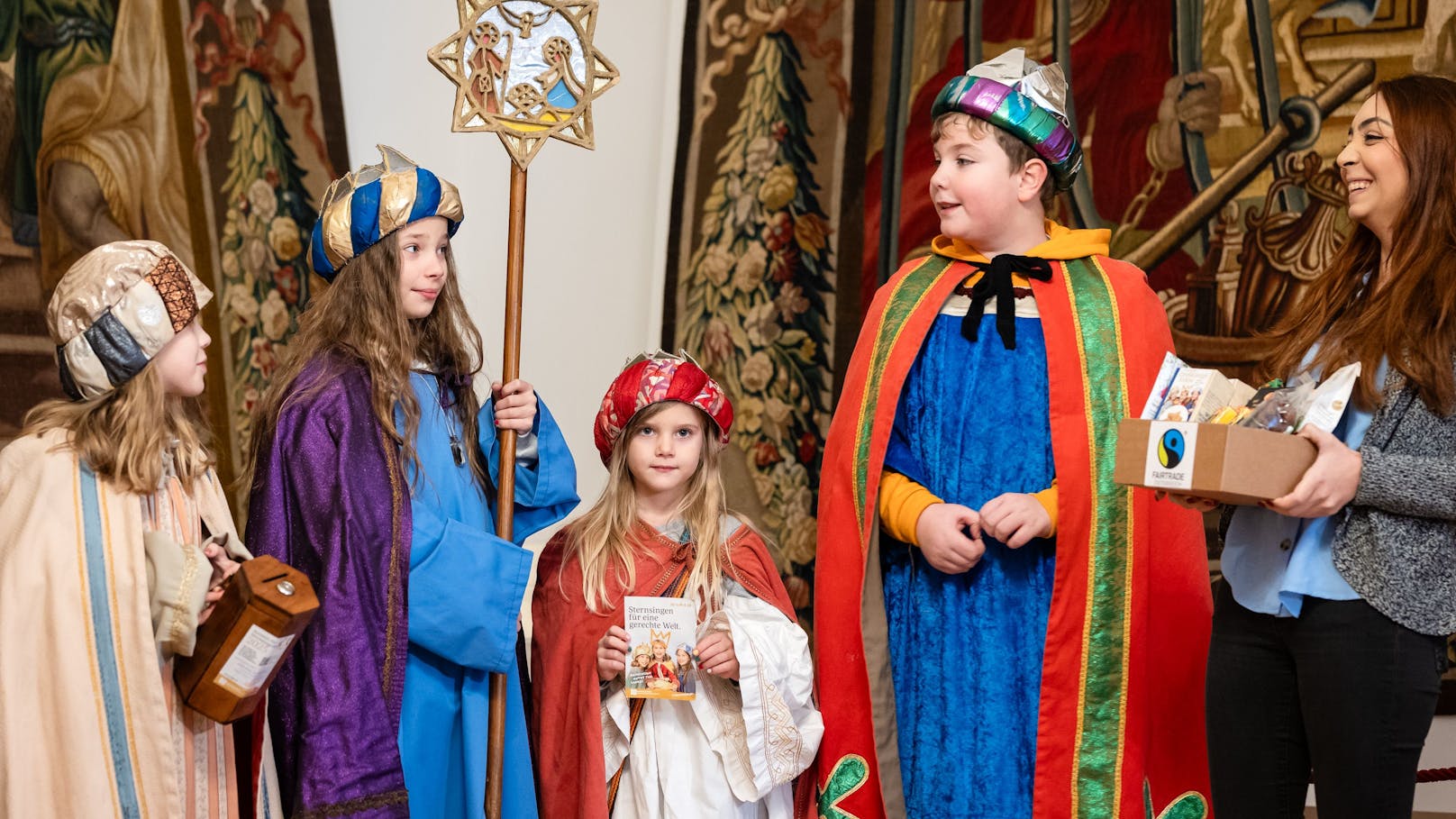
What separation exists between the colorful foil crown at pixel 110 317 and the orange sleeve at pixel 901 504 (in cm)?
146

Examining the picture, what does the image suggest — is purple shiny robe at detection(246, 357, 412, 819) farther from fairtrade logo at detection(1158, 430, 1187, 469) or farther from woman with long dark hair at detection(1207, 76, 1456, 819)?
woman with long dark hair at detection(1207, 76, 1456, 819)

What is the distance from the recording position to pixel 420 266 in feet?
10.9

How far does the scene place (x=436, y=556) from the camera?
312 centimetres

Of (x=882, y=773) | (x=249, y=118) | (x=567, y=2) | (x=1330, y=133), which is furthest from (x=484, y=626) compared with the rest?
(x=1330, y=133)

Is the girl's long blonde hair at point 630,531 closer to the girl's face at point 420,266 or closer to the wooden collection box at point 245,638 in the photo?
the girl's face at point 420,266

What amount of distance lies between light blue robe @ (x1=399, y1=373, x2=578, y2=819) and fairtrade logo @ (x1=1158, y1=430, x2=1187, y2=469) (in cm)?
138

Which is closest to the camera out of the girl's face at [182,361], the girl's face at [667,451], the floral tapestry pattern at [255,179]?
the girl's face at [182,361]

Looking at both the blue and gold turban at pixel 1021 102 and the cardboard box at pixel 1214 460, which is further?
the blue and gold turban at pixel 1021 102

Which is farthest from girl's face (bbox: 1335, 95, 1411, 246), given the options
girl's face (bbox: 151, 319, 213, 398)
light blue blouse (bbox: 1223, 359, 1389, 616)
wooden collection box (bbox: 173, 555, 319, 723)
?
girl's face (bbox: 151, 319, 213, 398)

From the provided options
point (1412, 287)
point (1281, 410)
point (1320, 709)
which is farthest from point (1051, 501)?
point (1412, 287)

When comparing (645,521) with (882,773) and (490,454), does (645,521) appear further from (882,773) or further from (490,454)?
(882,773)

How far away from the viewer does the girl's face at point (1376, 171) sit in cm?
278

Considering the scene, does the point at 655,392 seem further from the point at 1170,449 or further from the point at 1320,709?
the point at 1320,709

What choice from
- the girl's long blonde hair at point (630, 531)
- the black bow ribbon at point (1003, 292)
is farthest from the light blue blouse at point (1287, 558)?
the girl's long blonde hair at point (630, 531)
